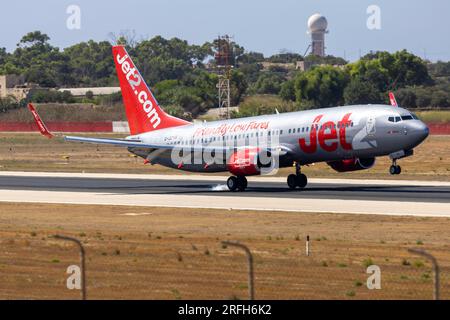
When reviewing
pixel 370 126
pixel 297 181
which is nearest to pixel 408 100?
pixel 297 181

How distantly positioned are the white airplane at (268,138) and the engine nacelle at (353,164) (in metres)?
0.06

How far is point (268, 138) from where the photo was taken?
63656 millimetres

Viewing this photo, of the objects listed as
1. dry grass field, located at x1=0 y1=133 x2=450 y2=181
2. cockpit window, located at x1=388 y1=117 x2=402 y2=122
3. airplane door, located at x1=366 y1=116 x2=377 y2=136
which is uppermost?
cockpit window, located at x1=388 y1=117 x2=402 y2=122

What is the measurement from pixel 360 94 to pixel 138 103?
97763mm

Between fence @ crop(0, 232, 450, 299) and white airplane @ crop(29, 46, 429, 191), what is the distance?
63.3 feet

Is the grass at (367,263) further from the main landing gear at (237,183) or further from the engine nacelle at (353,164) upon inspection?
the main landing gear at (237,183)

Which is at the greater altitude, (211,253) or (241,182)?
(241,182)

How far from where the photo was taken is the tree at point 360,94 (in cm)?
16488

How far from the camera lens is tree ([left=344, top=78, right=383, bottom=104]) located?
541 feet

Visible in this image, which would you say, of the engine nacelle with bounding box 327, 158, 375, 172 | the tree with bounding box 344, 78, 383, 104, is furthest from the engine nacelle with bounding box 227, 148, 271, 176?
the tree with bounding box 344, 78, 383, 104

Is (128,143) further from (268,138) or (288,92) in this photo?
(288,92)

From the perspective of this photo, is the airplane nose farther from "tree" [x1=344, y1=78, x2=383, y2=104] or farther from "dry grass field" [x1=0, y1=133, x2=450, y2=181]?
"tree" [x1=344, y1=78, x2=383, y2=104]

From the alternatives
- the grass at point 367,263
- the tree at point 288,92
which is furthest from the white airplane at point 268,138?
the tree at point 288,92
